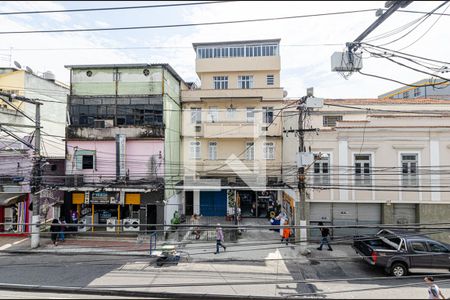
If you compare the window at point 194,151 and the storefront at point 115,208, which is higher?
the window at point 194,151

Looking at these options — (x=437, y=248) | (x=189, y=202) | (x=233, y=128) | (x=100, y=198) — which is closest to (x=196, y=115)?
(x=233, y=128)

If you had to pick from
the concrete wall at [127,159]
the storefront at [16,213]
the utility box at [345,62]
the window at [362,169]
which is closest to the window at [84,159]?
the concrete wall at [127,159]

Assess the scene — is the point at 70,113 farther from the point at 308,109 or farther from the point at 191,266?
the point at 308,109

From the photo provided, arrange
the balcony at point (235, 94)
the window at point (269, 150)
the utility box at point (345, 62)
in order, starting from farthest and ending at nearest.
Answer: the window at point (269, 150) → the balcony at point (235, 94) → the utility box at point (345, 62)

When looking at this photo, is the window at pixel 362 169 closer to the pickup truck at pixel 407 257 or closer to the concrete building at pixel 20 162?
the pickup truck at pixel 407 257

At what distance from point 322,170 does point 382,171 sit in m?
3.03

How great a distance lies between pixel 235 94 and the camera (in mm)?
21438

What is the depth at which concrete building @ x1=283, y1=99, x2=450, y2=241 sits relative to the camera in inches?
605

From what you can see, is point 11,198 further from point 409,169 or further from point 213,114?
point 409,169

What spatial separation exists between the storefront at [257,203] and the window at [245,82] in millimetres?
8319

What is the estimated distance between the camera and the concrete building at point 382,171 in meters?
15.4

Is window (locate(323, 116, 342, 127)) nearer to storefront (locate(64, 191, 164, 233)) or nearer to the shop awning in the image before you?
storefront (locate(64, 191, 164, 233))

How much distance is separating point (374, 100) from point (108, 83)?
19499mm

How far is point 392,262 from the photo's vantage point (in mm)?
11094
